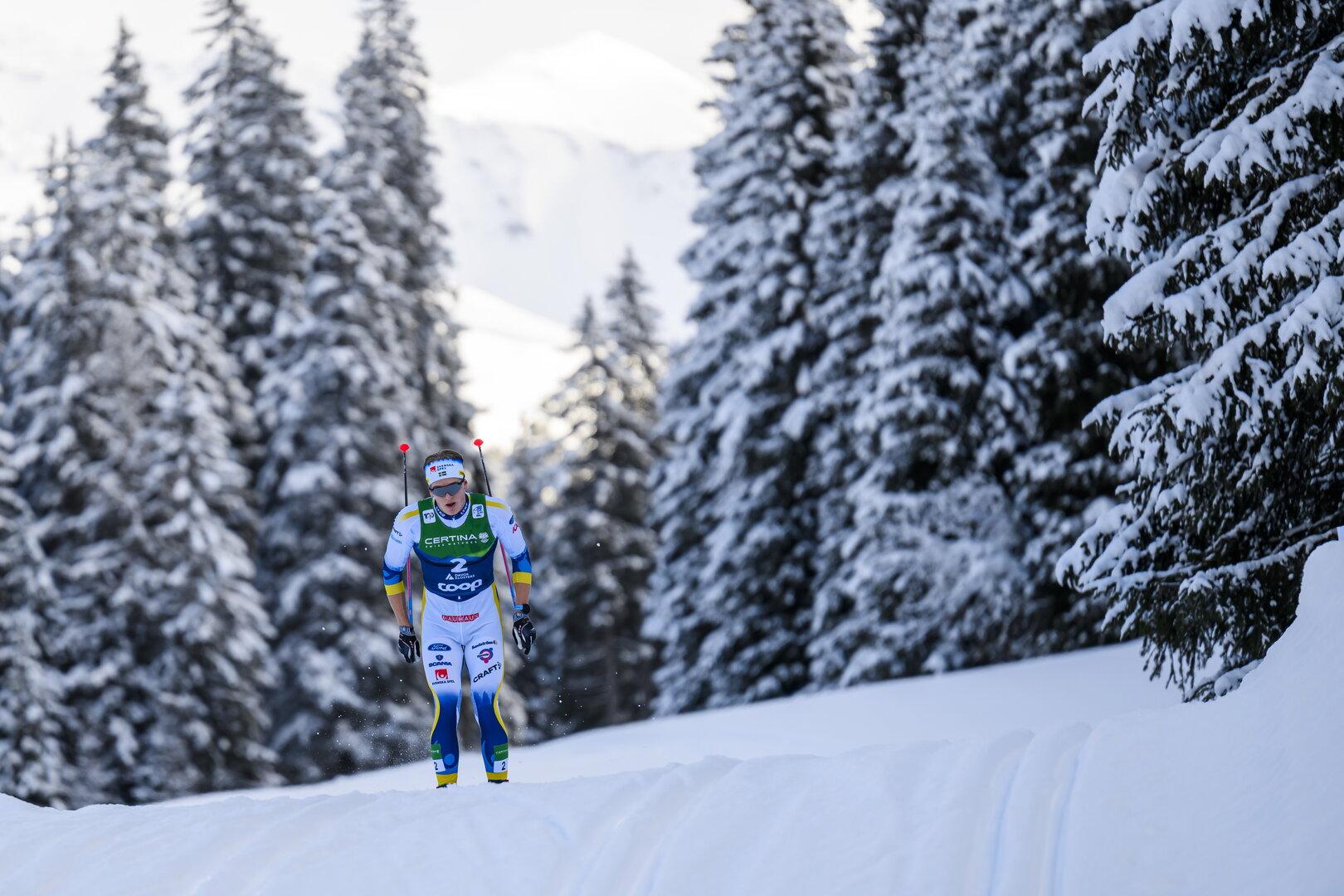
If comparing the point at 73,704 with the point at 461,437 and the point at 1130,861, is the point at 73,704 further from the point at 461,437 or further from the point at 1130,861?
the point at 1130,861

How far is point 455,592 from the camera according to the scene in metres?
9.49

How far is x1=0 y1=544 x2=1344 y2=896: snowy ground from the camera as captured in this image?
5617 millimetres

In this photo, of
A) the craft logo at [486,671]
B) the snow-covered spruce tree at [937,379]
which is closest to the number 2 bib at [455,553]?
the craft logo at [486,671]

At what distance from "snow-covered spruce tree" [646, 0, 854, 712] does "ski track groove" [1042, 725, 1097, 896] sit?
16305 mm

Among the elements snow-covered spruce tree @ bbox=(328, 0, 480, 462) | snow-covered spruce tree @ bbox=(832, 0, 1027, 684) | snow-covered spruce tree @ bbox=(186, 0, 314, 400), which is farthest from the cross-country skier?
snow-covered spruce tree @ bbox=(186, 0, 314, 400)

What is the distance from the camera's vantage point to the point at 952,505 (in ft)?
65.7

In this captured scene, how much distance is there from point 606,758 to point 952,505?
852cm

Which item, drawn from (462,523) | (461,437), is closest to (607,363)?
(461,437)

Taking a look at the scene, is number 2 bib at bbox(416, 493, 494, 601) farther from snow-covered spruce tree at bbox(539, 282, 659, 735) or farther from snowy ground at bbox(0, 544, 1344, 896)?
snow-covered spruce tree at bbox(539, 282, 659, 735)

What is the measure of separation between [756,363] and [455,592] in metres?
14.8

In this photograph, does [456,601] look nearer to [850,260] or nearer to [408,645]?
[408,645]

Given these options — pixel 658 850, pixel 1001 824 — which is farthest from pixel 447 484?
pixel 1001 824

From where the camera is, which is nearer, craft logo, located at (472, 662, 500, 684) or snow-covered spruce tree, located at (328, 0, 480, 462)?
craft logo, located at (472, 662, 500, 684)

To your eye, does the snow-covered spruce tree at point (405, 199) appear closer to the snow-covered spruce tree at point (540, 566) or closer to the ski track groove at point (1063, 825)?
the snow-covered spruce tree at point (540, 566)
